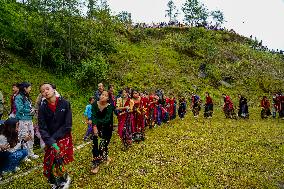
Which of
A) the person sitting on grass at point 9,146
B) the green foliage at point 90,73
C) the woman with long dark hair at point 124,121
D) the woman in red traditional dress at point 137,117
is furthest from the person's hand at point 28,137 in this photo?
the green foliage at point 90,73

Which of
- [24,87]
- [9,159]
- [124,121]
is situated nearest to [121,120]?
[124,121]

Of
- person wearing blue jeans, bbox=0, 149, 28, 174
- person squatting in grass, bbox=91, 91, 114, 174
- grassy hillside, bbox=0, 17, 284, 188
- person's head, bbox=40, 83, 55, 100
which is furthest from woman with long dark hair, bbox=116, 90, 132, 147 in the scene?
person's head, bbox=40, 83, 55, 100

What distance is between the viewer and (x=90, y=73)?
34.9 m

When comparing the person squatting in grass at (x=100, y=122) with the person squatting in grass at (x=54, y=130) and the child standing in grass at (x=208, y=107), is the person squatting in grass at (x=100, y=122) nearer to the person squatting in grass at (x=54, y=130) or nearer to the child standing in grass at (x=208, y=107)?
the person squatting in grass at (x=54, y=130)

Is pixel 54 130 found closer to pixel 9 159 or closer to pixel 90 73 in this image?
pixel 9 159

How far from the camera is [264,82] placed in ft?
163

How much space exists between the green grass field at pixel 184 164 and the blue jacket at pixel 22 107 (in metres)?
1.63

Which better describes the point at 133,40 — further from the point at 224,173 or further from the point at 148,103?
the point at 224,173

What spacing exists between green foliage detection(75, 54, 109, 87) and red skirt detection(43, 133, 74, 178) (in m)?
25.2

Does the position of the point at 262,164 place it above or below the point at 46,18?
below

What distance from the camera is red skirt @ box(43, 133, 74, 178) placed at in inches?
345

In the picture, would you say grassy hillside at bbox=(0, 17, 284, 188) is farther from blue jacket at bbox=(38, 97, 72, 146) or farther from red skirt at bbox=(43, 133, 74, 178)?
blue jacket at bbox=(38, 97, 72, 146)

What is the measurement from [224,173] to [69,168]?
477cm

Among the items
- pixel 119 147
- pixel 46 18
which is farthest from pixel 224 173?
pixel 46 18
